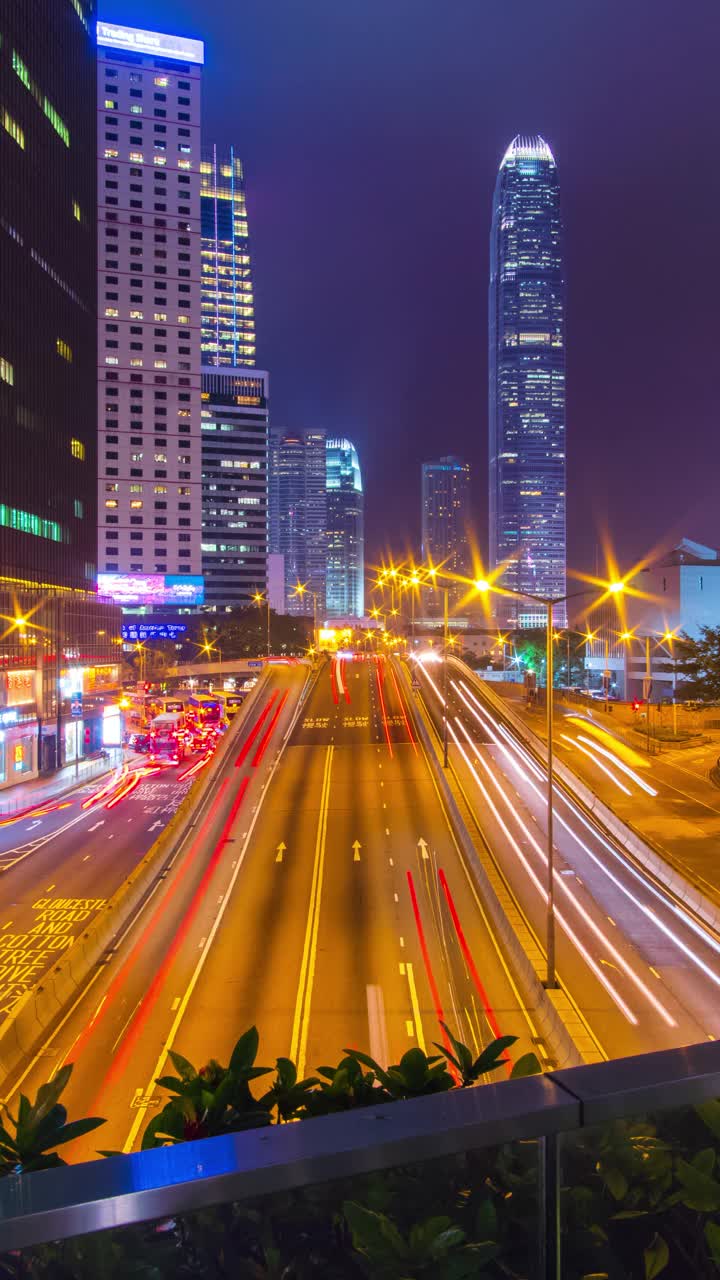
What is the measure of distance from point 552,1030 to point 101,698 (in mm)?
54208

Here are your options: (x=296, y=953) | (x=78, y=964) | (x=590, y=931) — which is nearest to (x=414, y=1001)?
(x=296, y=953)

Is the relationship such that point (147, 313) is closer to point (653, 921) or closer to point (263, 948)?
point (263, 948)

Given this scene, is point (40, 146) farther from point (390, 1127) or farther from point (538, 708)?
point (390, 1127)

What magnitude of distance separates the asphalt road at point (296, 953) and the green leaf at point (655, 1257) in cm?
1459

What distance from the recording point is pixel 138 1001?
20.5 m

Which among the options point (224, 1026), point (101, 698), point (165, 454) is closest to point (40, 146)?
point (101, 698)

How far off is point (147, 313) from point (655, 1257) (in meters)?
138

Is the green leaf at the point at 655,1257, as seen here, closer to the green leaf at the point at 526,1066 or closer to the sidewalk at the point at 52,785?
the green leaf at the point at 526,1066

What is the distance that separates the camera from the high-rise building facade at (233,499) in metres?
157

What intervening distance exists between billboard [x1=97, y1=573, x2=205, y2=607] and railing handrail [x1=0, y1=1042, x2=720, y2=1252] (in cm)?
10468

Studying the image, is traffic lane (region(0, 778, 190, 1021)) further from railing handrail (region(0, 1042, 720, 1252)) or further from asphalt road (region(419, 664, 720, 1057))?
railing handrail (region(0, 1042, 720, 1252))

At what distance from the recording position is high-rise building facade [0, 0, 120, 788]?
176 ft

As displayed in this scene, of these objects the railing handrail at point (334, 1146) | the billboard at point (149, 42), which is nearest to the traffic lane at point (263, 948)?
the railing handrail at point (334, 1146)

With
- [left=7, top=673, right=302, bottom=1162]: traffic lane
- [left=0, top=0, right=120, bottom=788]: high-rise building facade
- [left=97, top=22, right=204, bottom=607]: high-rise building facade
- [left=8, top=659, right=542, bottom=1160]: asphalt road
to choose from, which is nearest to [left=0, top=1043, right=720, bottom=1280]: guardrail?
[left=7, top=673, right=302, bottom=1162]: traffic lane
